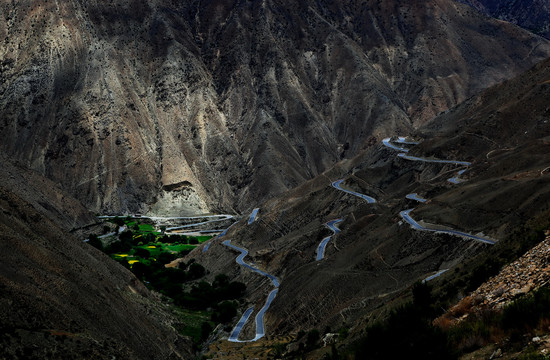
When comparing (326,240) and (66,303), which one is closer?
(66,303)

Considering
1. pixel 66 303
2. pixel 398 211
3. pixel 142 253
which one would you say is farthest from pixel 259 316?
pixel 142 253

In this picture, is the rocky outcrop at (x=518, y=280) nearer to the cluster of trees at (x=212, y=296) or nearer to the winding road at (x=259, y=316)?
the winding road at (x=259, y=316)

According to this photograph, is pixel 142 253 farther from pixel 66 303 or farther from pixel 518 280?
pixel 518 280

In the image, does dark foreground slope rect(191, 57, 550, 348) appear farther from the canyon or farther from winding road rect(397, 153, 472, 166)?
winding road rect(397, 153, 472, 166)

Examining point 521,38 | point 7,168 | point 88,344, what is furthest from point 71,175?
point 521,38

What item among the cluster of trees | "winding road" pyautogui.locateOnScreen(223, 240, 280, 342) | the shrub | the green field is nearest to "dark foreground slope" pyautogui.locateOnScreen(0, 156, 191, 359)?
"winding road" pyautogui.locateOnScreen(223, 240, 280, 342)

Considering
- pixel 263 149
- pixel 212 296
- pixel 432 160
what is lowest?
pixel 212 296

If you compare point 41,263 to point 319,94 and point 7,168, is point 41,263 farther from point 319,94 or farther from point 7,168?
point 319,94
